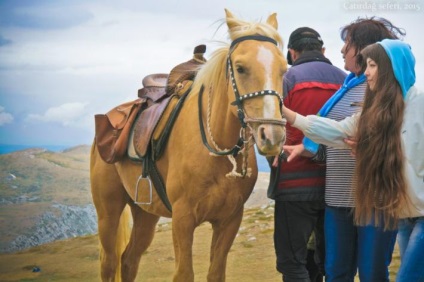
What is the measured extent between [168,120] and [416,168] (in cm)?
198

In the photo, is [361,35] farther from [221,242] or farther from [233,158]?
[221,242]

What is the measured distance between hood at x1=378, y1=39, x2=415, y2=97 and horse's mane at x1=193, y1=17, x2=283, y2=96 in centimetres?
76

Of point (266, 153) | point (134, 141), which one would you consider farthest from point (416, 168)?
point (134, 141)

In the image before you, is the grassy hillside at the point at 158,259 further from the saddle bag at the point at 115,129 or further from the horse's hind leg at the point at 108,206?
the saddle bag at the point at 115,129

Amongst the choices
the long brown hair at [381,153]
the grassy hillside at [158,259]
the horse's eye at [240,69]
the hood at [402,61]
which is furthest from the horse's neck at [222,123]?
the grassy hillside at [158,259]

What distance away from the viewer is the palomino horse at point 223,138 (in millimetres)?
3416

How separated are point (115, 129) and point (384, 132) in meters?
2.76

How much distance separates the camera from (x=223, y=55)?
13.0ft

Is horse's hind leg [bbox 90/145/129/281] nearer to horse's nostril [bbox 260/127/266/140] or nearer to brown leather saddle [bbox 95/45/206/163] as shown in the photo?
brown leather saddle [bbox 95/45/206/163]

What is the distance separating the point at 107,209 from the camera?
5.57 metres

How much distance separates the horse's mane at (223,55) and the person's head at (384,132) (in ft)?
2.18

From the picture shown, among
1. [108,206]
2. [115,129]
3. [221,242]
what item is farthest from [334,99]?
[108,206]

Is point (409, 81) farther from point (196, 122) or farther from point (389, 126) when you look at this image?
point (196, 122)

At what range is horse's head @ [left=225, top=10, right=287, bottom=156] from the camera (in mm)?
3293
